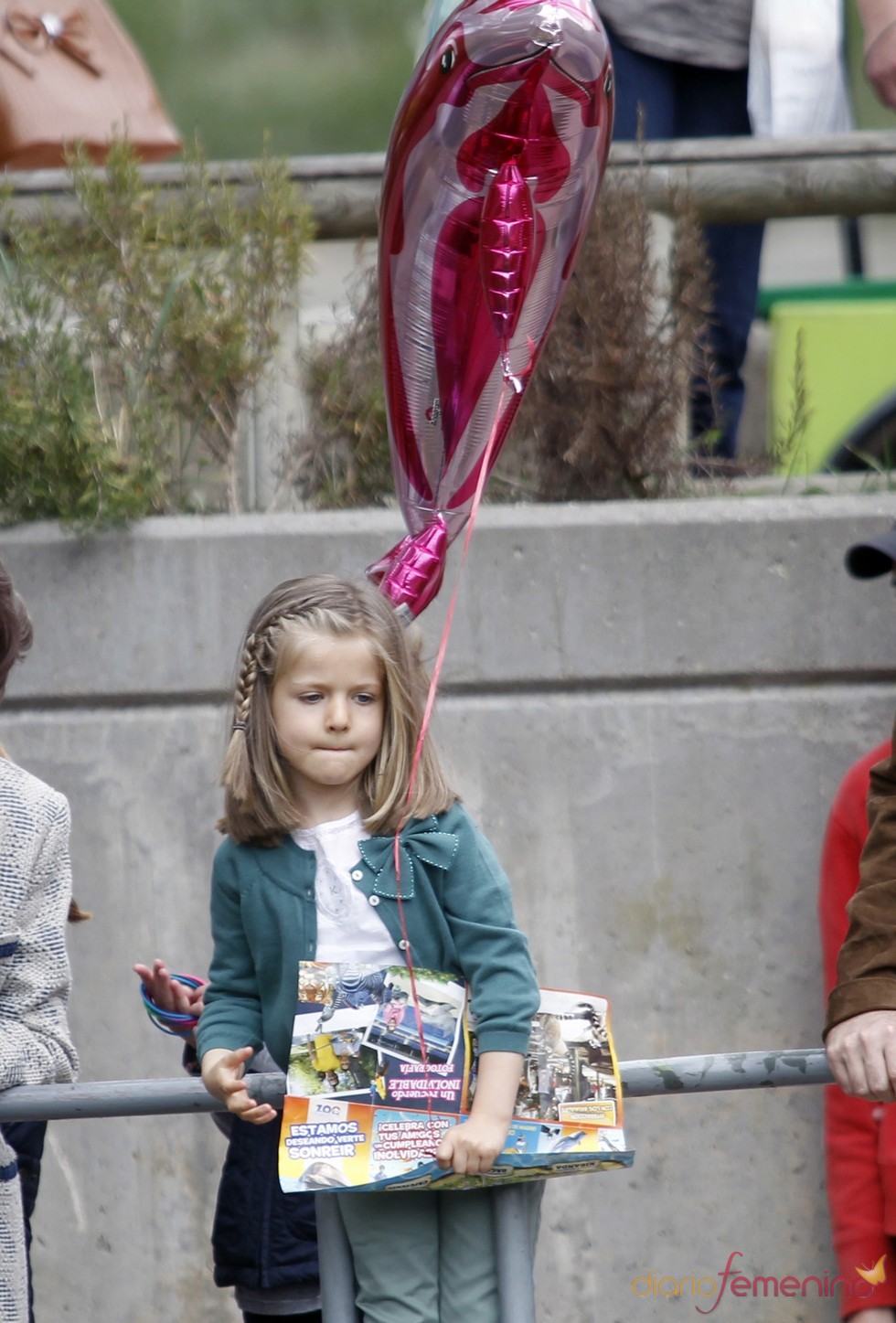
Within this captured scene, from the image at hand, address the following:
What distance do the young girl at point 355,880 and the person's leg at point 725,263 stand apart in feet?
7.01

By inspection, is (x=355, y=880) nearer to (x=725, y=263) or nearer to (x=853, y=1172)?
(x=853, y=1172)

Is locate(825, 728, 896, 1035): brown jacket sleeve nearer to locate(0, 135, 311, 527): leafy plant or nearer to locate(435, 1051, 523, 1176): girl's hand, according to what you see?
locate(435, 1051, 523, 1176): girl's hand

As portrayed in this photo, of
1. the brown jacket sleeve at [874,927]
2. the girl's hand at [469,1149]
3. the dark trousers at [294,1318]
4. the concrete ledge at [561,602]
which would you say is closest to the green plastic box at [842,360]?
the concrete ledge at [561,602]

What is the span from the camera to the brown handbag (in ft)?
13.8

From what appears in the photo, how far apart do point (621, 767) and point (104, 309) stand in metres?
1.44

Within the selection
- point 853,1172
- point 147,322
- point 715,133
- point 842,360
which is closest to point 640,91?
point 715,133

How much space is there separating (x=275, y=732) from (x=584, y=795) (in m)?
1.19

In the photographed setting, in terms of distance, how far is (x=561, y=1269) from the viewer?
322cm

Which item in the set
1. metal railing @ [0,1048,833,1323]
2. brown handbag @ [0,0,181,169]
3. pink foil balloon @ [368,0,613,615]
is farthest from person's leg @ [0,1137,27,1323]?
brown handbag @ [0,0,181,169]

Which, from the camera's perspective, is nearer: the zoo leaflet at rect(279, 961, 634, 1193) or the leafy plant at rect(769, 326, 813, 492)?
the zoo leaflet at rect(279, 961, 634, 1193)

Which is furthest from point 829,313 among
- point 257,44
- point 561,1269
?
point 257,44

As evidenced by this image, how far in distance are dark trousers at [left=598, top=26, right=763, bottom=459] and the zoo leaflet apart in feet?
7.62

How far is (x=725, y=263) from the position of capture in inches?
174

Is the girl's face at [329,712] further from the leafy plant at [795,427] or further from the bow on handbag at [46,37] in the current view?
the bow on handbag at [46,37]
